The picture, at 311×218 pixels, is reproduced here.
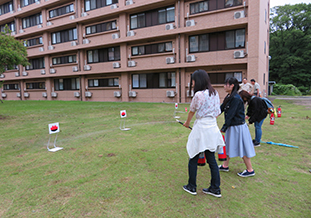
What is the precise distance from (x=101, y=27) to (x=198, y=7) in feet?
38.2

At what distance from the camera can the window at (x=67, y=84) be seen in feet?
89.7

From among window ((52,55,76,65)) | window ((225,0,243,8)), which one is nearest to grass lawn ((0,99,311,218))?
window ((225,0,243,8))

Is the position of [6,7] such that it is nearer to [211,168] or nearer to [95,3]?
[95,3]

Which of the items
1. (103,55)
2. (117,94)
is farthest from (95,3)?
(117,94)

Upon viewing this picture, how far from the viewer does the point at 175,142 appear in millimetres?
6285

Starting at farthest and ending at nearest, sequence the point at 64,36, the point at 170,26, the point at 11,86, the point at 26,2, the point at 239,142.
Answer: the point at 11,86, the point at 26,2, the point at 64,36, the point at 170,26, the point at 239,142

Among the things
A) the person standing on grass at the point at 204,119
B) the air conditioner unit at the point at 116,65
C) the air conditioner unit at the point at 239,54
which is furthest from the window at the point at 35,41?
the person standing on grass at the point at 204,119

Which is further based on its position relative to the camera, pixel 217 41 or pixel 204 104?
pixel 217 41

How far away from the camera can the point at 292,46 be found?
43.2 metres

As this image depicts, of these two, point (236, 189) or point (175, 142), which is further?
point (175, 142)

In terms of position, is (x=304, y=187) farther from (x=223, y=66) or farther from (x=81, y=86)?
(x=81, y=86)

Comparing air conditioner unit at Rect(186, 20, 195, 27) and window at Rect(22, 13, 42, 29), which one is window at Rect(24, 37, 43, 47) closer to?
window at Rect(22, 13, 42, 29)

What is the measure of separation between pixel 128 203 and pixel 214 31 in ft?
60.7

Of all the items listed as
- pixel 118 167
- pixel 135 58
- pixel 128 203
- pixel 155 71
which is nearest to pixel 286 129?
pixel 118 167
